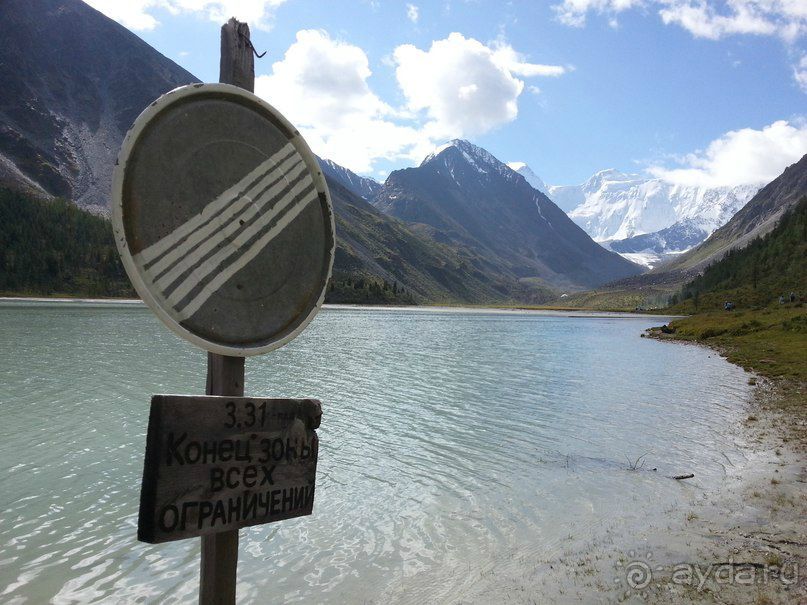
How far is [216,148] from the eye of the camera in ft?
12.1

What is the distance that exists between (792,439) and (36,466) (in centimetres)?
2378

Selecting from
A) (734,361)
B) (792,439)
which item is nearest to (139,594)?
(792,439)

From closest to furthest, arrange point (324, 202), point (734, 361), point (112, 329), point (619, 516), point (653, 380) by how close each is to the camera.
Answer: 1. point (324, 202)
2. point (619, 516)
3. point (653, 380)
4. point (734, 361)
5. point (112, 329)

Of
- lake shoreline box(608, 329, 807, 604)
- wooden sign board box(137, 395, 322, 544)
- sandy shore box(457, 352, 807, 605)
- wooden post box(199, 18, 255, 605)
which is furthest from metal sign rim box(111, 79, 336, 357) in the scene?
lake shoreline box(608, 329, 807, 604)

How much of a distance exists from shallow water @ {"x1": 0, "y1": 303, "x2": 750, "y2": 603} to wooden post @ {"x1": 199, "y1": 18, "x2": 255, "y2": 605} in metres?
5.50

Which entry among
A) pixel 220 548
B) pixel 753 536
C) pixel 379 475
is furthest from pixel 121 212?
pixel 379 475

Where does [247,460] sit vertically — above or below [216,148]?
below

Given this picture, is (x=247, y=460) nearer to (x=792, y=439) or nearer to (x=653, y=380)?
(x=792, y=439)

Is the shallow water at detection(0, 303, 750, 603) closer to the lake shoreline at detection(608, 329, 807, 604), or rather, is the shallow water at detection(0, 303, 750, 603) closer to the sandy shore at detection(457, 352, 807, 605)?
the sandy shore at detection(457, 352, 807, 605)

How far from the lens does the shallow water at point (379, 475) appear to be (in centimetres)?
941

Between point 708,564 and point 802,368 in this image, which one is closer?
point 708,564

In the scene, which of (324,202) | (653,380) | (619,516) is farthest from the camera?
(653,380)

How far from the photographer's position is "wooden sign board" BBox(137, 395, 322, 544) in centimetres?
334

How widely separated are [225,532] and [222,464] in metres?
0.62
